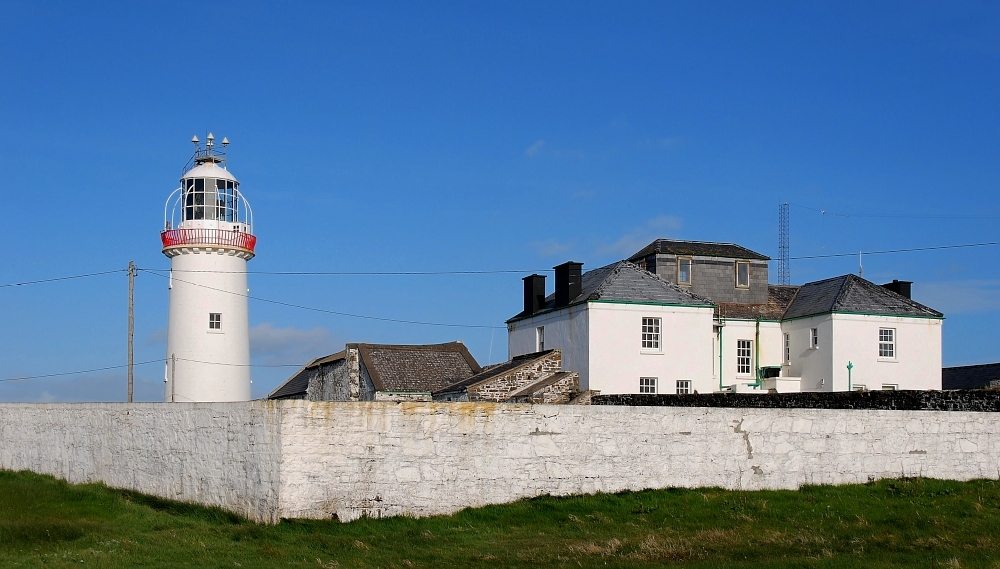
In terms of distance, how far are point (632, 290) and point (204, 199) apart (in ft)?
51.1

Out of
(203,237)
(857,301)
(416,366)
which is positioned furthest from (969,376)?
(203,237)

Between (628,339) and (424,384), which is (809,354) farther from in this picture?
(424,384)

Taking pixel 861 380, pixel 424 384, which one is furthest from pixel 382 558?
pixel 861 380

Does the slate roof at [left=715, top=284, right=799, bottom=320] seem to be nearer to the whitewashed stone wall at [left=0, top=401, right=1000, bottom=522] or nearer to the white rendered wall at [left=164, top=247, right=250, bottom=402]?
the whitewashed stone wall at [left=0, top=401, right=1000, bottom=522]

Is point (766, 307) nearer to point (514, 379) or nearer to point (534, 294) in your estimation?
point (534, 294)

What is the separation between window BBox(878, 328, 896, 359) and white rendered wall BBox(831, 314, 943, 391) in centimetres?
14

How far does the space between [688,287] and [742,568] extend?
28433 millimetres

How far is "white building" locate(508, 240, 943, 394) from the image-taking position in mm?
37000

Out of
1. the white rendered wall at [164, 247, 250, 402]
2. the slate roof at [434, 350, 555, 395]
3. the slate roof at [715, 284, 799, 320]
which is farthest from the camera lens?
the slate roof at [715, 284, 799, 320]

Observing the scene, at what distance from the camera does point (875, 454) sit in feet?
76.1

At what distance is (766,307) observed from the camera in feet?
142

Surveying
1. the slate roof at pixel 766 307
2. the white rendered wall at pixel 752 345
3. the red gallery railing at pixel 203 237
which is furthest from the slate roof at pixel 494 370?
the red gallery railing at pixel 203 237

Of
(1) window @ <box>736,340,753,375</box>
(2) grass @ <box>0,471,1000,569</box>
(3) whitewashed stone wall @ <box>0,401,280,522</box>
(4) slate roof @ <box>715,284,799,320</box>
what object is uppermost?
(4) slate roof @ <box>715,284,799,320</box>

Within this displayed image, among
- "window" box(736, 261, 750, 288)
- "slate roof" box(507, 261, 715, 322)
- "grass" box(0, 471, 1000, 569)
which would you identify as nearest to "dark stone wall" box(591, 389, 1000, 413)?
"grass" box(0, 471, 1000, 569)
